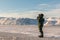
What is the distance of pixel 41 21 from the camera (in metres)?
17.2

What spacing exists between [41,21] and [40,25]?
1.21ft

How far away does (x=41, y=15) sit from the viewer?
17.0m

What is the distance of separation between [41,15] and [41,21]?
1.81 feet

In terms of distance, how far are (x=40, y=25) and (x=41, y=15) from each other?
0.91 m

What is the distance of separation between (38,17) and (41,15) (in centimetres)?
36

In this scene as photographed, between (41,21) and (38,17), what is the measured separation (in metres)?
0.44

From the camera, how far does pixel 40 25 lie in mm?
17219

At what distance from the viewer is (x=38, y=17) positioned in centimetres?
1722
